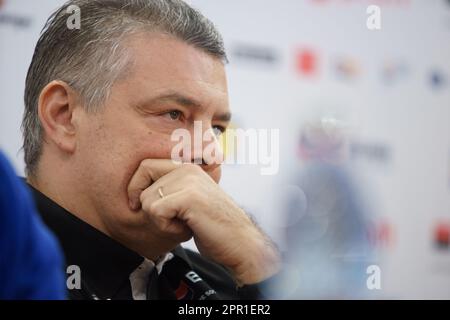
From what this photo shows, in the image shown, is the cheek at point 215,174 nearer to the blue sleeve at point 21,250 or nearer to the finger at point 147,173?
the finger at point 147,173

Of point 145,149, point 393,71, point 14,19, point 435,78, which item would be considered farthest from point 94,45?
point 435,78

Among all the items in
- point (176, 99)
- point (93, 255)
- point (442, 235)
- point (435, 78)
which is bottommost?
point (442, 235)

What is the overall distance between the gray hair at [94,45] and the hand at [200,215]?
24 centimetres

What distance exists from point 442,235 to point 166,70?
6.49 ft

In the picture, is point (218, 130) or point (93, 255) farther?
point (218, 130)

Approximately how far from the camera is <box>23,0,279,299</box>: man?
4.75 feet

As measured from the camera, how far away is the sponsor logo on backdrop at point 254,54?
7.30 ft

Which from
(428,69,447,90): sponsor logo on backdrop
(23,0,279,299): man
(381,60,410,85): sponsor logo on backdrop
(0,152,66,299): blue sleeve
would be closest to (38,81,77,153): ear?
(23,0,279,299): man

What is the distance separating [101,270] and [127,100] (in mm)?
409

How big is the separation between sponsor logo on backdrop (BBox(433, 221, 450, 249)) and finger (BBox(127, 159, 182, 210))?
189cm

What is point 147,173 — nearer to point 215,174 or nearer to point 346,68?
point 215,174

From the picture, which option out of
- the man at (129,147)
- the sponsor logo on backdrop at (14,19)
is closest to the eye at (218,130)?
the man at (129,147)

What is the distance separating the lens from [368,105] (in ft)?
8.88
